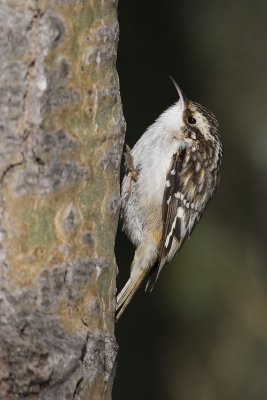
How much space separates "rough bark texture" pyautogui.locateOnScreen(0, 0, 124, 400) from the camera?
247cm

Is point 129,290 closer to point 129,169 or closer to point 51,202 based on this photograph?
point 129,169

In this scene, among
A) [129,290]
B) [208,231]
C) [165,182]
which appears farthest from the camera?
[208,231]

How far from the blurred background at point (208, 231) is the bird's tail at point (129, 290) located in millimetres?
451

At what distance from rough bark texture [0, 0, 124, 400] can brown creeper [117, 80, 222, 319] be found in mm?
1150

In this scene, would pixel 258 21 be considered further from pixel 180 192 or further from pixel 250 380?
pixel 250 380

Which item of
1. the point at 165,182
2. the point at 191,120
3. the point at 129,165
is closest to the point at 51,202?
the point at 129,165

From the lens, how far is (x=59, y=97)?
2.54 metres

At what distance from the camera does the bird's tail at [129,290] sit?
145 inches

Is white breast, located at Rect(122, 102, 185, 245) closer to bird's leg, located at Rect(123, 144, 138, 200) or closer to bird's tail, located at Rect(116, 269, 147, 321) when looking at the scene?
bird's leg, located at Rect(123, 144, 138, 200)

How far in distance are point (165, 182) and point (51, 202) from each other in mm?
1393

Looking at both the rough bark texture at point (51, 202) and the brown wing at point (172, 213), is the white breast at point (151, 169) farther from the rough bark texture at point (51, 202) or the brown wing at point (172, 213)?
the rough bark texture at point (51, 202)

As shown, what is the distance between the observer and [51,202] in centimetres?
253

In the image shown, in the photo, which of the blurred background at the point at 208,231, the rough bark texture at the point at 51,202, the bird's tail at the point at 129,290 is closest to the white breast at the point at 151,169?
the bird's tail at the point at 129,290

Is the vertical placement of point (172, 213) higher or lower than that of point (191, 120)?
lower
